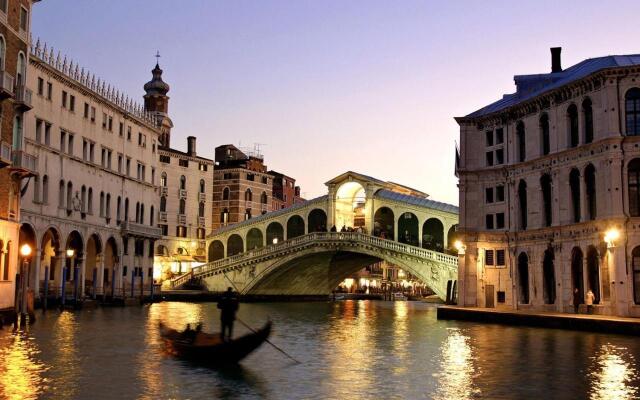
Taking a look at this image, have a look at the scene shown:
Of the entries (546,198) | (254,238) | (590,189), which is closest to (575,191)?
(590,189)

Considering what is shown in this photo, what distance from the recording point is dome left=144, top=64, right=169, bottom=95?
3369 inches

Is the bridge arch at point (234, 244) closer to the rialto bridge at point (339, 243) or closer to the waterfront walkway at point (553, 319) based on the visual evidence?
the rialto bridge at point (339, 243)

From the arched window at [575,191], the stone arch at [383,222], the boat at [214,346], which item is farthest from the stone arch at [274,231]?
the boat at [214,346]

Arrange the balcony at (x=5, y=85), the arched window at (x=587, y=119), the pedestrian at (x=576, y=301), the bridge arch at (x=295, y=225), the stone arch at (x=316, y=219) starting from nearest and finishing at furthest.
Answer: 1. the balcony at (x=5, y=85)
2. the pedestrian at (x=576, y=301)
3. the arched window at (x=587, y=119)
4. the stone arch at (x=316, y=219)
5. the bridge arch at (x=295, y=225)

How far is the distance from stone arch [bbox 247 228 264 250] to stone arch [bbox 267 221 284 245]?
0.98 meters

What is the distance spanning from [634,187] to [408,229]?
1459 inches

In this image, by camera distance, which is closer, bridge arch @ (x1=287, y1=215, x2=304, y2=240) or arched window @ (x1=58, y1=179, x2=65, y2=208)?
arched window @ (x1=58, y1=179, x2=65, y2=208)

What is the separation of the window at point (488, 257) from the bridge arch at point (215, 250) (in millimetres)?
42944

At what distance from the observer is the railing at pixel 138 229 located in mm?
54500

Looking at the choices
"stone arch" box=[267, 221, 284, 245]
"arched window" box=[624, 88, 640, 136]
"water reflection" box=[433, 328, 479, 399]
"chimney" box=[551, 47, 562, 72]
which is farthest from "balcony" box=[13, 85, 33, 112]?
"stone arch" box=[267, 221, 284, 245]

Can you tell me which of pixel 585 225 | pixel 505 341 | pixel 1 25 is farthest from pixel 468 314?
pixel 1 25

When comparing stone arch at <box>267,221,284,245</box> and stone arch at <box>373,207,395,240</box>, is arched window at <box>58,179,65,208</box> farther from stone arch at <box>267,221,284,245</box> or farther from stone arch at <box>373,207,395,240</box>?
stone arch at <box>267,221,284,245</box>

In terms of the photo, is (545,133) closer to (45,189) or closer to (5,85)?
(5,85)

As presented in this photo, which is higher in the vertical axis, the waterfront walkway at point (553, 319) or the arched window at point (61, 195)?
the arched window at point (61, 195)
